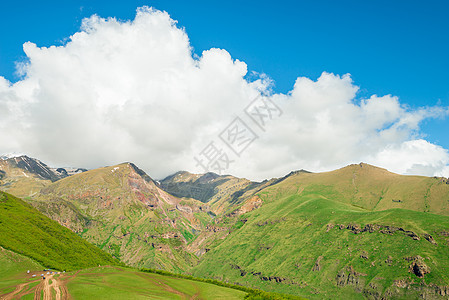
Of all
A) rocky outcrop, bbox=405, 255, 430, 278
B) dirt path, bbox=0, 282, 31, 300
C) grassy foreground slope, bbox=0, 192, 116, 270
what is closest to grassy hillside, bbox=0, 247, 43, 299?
dirt path, bbox=0, 282, 31, 300

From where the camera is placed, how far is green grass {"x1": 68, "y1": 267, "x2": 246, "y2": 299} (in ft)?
259

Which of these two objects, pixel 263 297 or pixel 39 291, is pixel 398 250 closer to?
pixel 263 297

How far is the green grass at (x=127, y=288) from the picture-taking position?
78812mm

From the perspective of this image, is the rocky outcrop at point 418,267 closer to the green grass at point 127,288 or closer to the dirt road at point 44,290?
the green grass at point 127,288

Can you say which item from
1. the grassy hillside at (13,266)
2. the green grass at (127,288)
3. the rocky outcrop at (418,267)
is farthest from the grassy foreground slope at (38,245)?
the rocky outcrop at (418,267)

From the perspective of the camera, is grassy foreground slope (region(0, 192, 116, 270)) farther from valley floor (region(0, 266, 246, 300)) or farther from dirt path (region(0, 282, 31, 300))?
dirt path (region(0, 282, 31, 300))

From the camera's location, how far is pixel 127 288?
92000 millimetres

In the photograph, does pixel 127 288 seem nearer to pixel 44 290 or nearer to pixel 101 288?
pixel 101 288

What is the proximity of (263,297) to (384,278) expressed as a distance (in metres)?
131

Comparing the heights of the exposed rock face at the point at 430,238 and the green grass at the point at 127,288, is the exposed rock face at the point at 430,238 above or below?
above

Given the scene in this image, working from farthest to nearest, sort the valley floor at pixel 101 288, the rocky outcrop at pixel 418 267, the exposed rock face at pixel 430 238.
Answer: the exposed rock face at pixel 430 238
the rocky outcrop at pixel 418 267
the valley floor at pixel 101 288

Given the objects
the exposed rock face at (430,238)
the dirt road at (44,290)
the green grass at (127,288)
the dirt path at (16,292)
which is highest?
the exposed rock face at (430,238)

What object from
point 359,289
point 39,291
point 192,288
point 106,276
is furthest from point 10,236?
point 359,289

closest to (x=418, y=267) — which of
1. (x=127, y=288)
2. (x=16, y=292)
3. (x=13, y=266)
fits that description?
(x=127, y=288)
